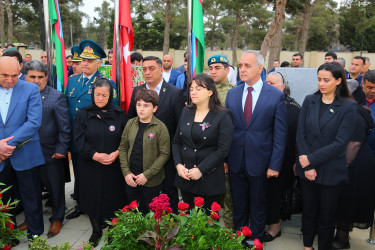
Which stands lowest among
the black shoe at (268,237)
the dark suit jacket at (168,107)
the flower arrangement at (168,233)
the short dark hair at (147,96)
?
the black shoe at (268,237)

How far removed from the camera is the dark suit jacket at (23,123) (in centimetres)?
310

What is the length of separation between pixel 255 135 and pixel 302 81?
2.11m

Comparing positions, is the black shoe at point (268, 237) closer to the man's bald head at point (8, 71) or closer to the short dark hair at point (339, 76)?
the short dark hair at point (339, 76)

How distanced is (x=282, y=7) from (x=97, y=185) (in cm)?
1283

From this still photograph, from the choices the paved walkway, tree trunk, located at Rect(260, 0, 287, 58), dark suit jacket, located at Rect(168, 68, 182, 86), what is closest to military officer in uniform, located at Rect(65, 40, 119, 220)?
the paved walkway

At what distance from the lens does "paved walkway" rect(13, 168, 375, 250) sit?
346 centimetres

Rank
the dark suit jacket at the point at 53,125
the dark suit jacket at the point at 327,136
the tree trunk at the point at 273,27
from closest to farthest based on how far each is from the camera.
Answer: the dark suit jacket at the point at 327,136 → the dark suit jacket at the point at 53,125 → the tree trunk at the point at 273,27

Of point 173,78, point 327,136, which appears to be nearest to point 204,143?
point 327,136

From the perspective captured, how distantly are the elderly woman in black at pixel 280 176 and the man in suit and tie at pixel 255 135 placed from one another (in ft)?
1.02

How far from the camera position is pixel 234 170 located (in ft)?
10.7

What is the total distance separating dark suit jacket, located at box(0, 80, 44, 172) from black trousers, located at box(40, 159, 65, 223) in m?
0.37

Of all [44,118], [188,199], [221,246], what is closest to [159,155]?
[188,199]

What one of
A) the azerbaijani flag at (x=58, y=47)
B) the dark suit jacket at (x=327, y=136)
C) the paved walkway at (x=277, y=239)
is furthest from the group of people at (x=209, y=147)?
the azerbaijani flag at (x=58, y=47)

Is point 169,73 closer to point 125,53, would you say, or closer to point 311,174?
point 125,53
